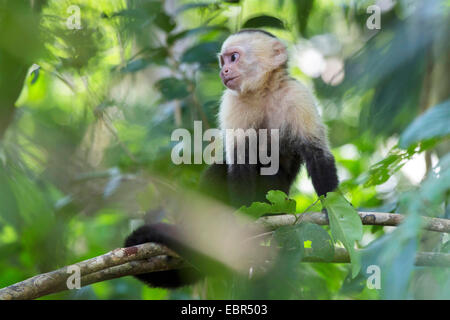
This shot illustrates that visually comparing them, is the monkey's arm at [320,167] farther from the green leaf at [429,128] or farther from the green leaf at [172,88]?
the green leaf at [429,128]

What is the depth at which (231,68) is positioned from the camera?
12.4ft

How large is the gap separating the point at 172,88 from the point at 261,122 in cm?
89

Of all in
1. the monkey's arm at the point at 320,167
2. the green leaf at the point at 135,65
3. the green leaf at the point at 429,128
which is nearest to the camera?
the green leaf at the point at 429,128

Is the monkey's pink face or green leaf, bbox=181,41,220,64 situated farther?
green leaf, bbox=181,41,220,64

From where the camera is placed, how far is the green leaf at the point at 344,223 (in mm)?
2277

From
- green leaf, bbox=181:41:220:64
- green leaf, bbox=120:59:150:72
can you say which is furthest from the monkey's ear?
green leaf, bbox=120:59:150:72

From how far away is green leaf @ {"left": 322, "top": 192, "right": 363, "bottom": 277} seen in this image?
2.28m

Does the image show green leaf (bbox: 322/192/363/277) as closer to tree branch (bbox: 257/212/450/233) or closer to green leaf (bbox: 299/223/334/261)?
green leaf (bbox: 299/223/334/261)

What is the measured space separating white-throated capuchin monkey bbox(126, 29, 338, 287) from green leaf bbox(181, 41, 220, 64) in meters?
0.25

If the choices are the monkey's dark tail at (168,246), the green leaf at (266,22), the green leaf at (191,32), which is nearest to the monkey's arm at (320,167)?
the monkey's dark tail at (168,246)

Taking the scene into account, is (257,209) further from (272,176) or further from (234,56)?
(234,56)

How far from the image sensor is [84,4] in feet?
10.1

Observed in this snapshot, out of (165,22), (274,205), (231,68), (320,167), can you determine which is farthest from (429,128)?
(165,22)
